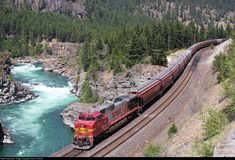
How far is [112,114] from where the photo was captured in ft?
137

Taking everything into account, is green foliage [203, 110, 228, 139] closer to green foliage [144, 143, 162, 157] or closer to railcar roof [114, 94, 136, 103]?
green foliage [144, 143, 162, 157]

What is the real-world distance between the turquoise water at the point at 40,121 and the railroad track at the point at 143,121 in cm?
1819

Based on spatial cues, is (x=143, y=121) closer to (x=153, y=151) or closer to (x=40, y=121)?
(x=153, y=151)

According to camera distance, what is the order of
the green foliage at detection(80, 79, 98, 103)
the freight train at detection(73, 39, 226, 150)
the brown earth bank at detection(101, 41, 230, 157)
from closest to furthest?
the brown earth bank at detection(101, 41, 230, 157), the freight train at detection(73, 39, 226, 150), the green foliage at detection(80, 79, 98, 103)

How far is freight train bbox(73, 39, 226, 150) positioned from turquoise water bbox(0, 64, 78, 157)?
59.7 ft

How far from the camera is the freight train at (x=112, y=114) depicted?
37875mm

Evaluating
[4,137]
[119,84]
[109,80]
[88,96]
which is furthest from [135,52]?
[4,137]

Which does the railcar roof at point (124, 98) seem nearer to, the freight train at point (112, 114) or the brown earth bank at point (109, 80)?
the freight train at point (112, 114)

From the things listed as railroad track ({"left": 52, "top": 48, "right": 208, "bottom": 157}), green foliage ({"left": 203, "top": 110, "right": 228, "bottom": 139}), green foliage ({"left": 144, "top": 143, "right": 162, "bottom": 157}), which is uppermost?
green foliage ({"left": 203, "top": 110, "right": 228, "bottom": 139})

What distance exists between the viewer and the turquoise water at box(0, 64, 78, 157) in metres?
68.8

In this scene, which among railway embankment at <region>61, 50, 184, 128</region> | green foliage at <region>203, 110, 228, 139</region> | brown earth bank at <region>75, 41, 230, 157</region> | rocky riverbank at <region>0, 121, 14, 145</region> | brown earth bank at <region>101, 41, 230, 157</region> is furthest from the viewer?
railway embankment at <region>61, 50, 184, 128</region>

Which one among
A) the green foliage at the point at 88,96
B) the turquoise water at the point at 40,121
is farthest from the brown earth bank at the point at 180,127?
the green foliage at the point at 88,96

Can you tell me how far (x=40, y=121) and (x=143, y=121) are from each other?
41608 millimetres

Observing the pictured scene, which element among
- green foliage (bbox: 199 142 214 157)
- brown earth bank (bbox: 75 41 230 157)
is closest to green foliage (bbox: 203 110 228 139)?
brown earth bank (bbox: 75 41 230 157)
